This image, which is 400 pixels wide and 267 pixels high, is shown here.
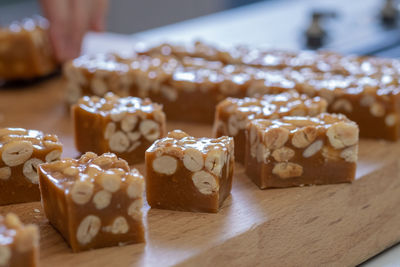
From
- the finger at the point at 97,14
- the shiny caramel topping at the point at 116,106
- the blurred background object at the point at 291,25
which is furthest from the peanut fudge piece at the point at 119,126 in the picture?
the blurred background object at the point at 291,25

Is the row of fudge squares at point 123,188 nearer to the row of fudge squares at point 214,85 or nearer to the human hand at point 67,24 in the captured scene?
the row of fudge squares at point 214,85

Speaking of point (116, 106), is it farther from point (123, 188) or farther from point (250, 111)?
point (123, 188)

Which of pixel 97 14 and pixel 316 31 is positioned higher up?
pixel 97 14

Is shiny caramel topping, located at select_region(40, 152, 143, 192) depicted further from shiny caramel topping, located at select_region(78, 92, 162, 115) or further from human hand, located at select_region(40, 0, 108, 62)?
human hand, located at select_region(40, 0, 108, 62)

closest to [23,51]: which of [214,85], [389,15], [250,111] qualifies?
[214,85]

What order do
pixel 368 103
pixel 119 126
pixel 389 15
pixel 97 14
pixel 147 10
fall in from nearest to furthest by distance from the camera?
pixel 119 126 < pixel 368 103 < pixel 97 14 < pixel 389 15 < pixel 147 10

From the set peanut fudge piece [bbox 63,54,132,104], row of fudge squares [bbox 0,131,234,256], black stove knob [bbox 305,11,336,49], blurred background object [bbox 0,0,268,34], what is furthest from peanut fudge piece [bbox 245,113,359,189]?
blurred background object [bbox 0,0,268,34]
